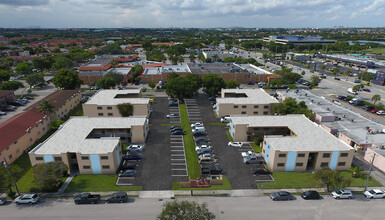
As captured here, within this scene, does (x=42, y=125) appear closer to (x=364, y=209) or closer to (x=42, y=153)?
(x=42, y=153)

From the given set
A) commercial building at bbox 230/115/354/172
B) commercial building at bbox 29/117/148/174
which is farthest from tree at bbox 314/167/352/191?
commercial building at bbox 29/117/148/174

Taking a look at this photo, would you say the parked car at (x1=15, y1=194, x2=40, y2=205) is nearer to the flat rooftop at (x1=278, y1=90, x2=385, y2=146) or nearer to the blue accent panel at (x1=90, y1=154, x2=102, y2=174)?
the blue accent panel at (x1=90, y1=154, x2=102, y2=174)

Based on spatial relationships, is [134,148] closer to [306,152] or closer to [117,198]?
[117,198]

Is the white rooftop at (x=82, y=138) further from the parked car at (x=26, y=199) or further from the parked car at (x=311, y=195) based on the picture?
the parked car at (x=311, y=195)

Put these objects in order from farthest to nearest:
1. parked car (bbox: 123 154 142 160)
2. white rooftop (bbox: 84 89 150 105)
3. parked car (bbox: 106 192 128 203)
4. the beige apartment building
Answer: white rooftop (bbox: 84 89 150 105), the beige apartment building, parked car (bbox: 123 154 142 160), parked car (bbox: 106 192 128 203)

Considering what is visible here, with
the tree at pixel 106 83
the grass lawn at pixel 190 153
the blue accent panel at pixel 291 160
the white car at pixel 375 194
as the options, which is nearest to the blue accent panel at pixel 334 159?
the blue accent panel at pixel 291 160

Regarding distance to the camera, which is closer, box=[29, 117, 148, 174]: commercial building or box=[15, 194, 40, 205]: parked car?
box=[15, 194, 40, 205]: parked car

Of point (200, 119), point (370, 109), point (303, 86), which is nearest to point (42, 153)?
point (200, 119)
